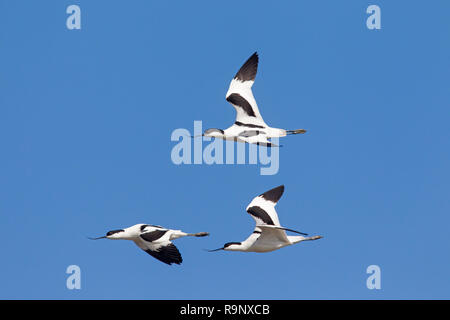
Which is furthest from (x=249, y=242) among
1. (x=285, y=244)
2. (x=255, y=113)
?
(x=255, y=113)

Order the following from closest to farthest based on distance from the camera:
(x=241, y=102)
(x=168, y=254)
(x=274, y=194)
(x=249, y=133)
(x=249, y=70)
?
(x=168, y=254) < (x=249, y=133) < (x=274, y=194) < (x=241, y=102) < (x=249, y=70)

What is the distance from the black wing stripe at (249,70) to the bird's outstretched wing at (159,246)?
20.6 feet

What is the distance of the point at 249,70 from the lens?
1102 inches

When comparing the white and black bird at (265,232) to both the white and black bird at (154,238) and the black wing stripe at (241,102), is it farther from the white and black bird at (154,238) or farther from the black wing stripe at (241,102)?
the black wing stripe at (241,102)

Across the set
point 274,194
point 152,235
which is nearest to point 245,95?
point 274,194

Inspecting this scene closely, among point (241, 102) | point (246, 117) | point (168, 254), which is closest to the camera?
point (168, 254)

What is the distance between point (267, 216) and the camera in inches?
989

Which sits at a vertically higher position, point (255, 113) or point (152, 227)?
point (255, 113)

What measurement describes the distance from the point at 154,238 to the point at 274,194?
14.2 feet

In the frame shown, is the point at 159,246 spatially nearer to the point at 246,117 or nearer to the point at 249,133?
the point at 249,133

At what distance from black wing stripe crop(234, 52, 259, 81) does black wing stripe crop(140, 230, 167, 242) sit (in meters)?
6.28

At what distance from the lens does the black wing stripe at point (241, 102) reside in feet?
87.5
